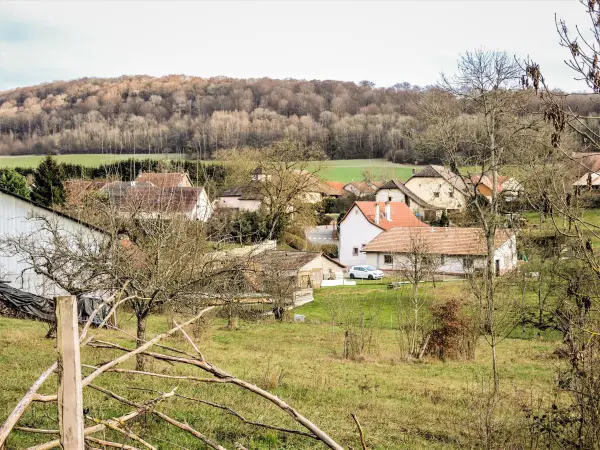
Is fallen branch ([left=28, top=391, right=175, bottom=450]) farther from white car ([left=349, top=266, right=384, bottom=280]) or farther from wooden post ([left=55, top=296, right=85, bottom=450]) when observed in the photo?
white car ([left=349, top=266, right=384, bottom=280])

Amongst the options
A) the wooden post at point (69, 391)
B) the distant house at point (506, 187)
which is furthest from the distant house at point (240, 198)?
the wooden post at point (69, 391)

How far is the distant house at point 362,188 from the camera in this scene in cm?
7686

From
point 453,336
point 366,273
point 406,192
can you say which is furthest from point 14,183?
point 406,192

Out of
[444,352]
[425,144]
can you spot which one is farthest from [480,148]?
[444,352]

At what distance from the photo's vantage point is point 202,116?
110062 millimetres

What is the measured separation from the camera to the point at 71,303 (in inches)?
52.7

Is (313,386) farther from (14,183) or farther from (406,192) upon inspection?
(406,192)

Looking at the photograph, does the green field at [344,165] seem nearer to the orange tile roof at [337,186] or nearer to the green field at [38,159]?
the green field at [38,159]

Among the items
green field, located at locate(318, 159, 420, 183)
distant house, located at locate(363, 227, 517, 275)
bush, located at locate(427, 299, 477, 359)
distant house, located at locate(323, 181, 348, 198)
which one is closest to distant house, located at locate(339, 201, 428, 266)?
distant house, located at locate(363, 227, 517, 275)

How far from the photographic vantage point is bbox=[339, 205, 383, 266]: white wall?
166ft

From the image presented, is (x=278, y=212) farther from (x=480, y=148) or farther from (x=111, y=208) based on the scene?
(x=111, y=208)

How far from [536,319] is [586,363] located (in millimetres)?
23354

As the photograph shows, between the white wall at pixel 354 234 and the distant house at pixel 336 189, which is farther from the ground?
the distant house at pixel 336 189

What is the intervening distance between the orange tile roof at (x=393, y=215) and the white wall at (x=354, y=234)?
1.57 ft
